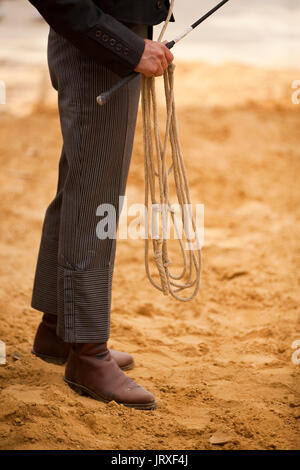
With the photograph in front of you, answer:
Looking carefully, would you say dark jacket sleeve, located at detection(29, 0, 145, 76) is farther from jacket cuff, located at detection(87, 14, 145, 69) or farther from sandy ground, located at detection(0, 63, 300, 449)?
sandy ground, located at detection(0, 63, 300, 449)

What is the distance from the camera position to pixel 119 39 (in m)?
1.56

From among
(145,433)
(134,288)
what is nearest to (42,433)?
(145,433)

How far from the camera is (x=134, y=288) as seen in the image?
275 centimetres

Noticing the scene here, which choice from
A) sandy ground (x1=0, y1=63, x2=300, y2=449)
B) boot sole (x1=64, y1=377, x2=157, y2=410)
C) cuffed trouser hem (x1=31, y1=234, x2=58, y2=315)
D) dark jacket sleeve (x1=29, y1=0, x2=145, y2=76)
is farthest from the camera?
cuffed trouser hem (x1=31, y1=234, x2=58, y2=315)

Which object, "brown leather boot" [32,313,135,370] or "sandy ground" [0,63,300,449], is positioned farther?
"brown leather boot" [32,313,135,370]

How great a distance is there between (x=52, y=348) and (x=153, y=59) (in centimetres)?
96

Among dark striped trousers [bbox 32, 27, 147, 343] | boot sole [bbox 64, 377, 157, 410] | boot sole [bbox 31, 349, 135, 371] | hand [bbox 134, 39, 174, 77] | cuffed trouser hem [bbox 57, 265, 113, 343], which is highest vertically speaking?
hand [bbox 134, 39, 174, 77]

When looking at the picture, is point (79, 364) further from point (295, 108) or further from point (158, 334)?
point (295, 108)

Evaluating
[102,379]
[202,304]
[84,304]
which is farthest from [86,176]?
[202,304]

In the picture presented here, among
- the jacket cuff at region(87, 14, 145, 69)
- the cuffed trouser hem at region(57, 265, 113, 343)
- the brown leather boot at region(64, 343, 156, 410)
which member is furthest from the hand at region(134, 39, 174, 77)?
the brown leather boot at region(64, 343, 156, 410)

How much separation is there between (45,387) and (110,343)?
437mm

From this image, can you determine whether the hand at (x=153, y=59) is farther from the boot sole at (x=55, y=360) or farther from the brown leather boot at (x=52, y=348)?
the boot sole at (x=55, y=360)

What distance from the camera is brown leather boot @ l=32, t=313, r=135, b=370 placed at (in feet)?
6.53
